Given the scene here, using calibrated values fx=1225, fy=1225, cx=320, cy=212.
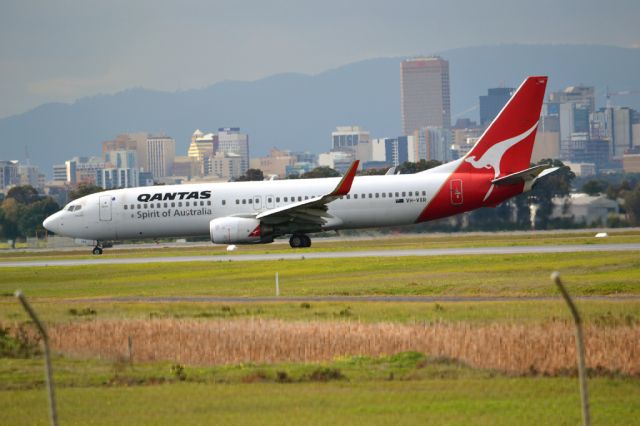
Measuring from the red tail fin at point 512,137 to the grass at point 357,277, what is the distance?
395 inches

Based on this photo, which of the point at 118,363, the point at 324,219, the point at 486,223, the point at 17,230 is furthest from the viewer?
the point at 17,230

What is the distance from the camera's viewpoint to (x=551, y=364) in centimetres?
2212

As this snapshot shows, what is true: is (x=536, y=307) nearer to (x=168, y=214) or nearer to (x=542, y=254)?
(x=542, y=254)

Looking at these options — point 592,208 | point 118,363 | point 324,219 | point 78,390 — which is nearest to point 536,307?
point 118,363

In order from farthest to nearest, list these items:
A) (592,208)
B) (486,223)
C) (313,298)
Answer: (592,208) < (486,223) < (313,298)

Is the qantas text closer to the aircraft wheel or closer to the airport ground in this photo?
the aircraft wheel

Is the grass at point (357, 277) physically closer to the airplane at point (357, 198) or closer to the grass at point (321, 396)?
the airplane at point (357, 198)

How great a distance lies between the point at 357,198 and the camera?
58.0 m

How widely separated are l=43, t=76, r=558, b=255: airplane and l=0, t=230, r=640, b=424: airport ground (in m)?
13.0

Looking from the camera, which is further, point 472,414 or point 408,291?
point 408,291

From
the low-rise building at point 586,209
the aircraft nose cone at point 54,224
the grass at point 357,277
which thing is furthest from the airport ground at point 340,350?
Answer: the low-rise building at point 586,209

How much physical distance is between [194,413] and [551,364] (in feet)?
22.6

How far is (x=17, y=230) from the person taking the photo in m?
110

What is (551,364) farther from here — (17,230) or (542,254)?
(17,230)
